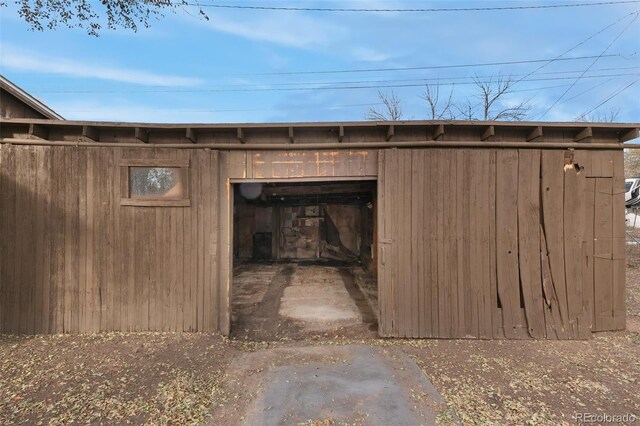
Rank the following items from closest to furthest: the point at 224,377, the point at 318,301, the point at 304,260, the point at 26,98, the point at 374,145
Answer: the point at 224,377 → the point at 374,145 → the point at 26,98 → the point at 318,301 → the point at 304,260

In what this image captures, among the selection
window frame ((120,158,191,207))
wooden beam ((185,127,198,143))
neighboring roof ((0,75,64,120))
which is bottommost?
window frame ((120,158,191,207))

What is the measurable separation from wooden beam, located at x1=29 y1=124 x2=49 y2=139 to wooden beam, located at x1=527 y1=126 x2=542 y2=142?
6692 mm

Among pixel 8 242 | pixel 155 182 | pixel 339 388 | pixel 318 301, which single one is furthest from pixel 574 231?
pixel 8 242

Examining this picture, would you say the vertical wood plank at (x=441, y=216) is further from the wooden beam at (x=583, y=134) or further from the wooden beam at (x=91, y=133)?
the wooden beam at (x=91, y=133)

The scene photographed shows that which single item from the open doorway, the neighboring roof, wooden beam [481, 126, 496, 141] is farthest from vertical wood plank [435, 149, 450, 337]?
the neighboring roof

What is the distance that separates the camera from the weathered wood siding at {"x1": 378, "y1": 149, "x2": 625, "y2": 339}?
15.0 ft

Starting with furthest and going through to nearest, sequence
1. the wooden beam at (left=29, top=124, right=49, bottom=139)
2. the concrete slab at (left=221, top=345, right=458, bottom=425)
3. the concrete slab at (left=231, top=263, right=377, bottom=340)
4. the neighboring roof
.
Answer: the neighboring roof
the concrete slab at (left=231, top=263, right=377, bottom=340)
the wooden beam at (left=29, top=124, right=49, bottom=139)
the concrete slab at (left=221, top=345, right=458, bottom=425)

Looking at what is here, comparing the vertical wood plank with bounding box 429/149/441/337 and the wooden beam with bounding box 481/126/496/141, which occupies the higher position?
the wooden beam with bounding box 481/126/496/141

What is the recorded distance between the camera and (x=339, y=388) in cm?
313

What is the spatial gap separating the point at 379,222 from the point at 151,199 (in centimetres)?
319

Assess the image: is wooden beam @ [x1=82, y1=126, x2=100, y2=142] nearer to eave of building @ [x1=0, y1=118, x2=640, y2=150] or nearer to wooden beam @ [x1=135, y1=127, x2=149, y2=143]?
eave of building @ [x1=0, y1=118, x2=640, y2=150]

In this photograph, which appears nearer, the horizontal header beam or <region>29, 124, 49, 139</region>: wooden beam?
<region>29, 124, 49, 139</region>: wooden beam

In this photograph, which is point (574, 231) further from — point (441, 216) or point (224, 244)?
point (224, 244)

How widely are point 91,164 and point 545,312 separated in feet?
21.5
